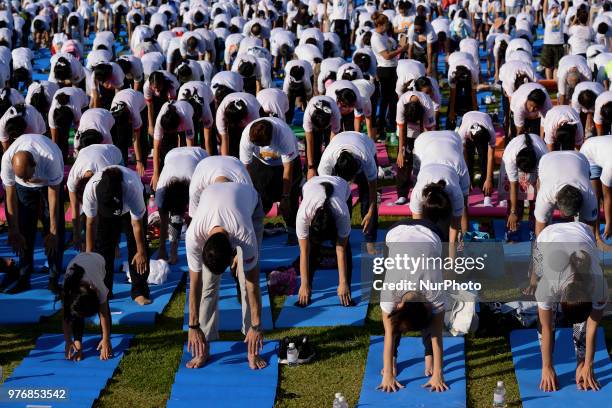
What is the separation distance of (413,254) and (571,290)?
1.16 m

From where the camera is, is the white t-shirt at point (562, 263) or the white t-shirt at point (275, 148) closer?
the white t-shirt at point (562, 263)

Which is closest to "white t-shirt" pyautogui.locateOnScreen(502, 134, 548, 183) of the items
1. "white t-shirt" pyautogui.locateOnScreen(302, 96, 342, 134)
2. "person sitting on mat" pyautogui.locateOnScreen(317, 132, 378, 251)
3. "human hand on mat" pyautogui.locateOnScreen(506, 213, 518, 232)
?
"human hand on mat" pyautogui.locateOnScreen(506, 213, 518, 232)

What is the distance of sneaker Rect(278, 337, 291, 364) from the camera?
329 inches

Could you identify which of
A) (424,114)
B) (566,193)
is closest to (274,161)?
(424,114)

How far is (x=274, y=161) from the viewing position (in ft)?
34.8

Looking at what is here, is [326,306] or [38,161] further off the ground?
[38,161]

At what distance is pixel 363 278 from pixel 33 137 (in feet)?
11.4

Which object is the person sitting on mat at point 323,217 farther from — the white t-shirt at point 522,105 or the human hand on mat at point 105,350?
the white t-shirt at point 522,105

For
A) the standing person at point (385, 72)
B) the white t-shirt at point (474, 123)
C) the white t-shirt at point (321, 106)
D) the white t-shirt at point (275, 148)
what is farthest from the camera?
the standing person at point (385, 72)

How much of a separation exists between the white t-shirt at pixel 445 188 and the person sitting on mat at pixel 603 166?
1721mm

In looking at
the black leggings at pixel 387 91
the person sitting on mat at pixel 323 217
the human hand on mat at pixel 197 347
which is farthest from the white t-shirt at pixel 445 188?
the black leggings at pixel 387 91

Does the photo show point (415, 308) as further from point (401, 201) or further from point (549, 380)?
point (401, 201)

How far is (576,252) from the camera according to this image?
7.55 meters

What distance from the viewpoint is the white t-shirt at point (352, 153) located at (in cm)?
977
